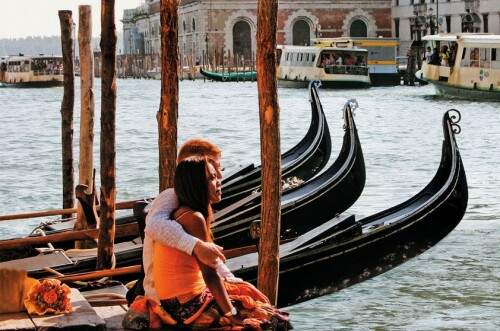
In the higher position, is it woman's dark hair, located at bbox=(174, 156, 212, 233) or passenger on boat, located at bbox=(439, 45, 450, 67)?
passenger on boat, located at bbox=(439, 45, 450, 67)

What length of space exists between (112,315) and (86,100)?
2847 mm

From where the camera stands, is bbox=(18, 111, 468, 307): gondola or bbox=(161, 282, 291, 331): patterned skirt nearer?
bbox=(161, 282, 291, 331): patterned skirt

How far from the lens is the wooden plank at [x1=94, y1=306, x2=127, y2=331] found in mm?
3424

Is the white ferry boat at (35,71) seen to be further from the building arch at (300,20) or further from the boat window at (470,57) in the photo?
the boat window at (470,57)

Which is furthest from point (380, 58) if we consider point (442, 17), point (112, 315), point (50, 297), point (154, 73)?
point (50, 297)

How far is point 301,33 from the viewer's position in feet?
125

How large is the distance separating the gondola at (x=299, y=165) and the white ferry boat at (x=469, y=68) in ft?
45.9

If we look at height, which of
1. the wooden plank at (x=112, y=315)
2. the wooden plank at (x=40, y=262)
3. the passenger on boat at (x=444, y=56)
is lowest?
the wooden plank at (x=40, y=262)

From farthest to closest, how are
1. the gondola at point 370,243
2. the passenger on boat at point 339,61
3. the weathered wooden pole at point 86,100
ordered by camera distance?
1. the passenger on boat at point 339,61
2. the weathered wooden pole at point 86,100
3. the gondola at point 370,243

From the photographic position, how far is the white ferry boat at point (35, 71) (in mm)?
34281

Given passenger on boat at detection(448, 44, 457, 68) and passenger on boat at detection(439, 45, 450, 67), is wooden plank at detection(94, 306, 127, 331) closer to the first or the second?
passenger on boat at detection(448, 44, 457, 68)

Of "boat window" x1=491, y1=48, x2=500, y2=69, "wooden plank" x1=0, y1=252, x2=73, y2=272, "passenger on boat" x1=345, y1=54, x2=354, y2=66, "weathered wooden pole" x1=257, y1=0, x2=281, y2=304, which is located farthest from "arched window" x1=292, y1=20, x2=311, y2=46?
"weathered wooden pole" x1=257, y1=0, x2=281, y2=304

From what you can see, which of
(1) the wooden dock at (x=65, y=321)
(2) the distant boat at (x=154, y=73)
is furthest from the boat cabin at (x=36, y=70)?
(1) the wooden dock at (x=65, y=321)

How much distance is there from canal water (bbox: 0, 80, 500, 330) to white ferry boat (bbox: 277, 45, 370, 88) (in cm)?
42
